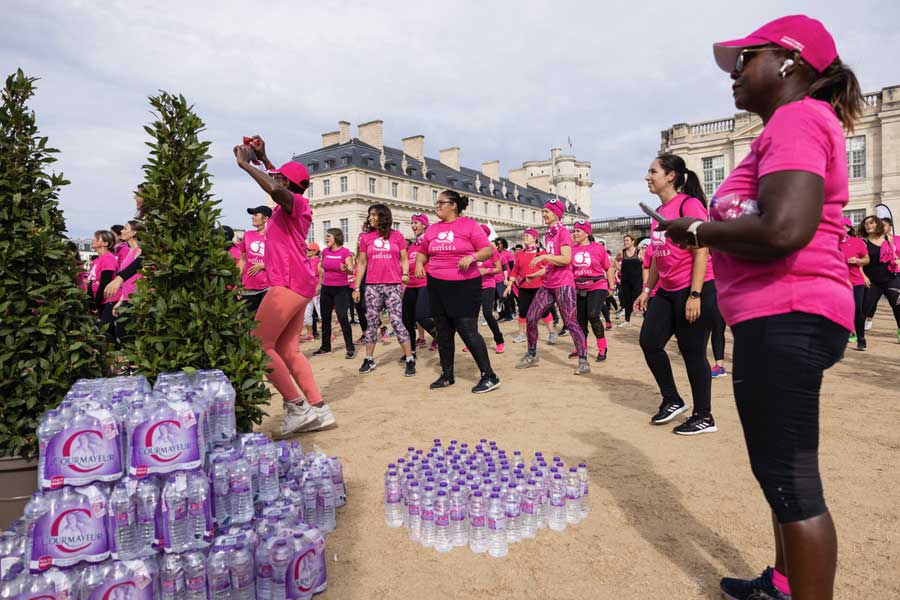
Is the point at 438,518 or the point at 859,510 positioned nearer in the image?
the point at 438,518

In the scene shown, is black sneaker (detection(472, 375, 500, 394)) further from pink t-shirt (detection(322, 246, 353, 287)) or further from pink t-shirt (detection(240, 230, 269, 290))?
pink t-shirt (detection(322, 246, 353, 287))

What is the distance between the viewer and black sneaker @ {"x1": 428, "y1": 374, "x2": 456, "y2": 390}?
7.01 metres

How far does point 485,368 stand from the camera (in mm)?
6727

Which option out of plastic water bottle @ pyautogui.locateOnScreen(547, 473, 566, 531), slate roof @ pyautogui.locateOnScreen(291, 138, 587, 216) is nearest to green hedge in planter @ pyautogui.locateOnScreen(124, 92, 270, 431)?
plastic water bottle @ pyautogui.locateOnScreen(547, 473, 566, 531)

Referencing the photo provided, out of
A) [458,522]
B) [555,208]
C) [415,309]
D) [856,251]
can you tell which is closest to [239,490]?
[458,522]

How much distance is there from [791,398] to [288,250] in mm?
3976

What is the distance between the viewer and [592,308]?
9250 mm

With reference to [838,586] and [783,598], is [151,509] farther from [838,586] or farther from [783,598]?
[838,586]

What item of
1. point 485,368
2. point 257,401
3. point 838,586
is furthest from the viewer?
point 485,368

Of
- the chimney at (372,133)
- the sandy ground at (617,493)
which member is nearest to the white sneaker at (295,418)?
the sandy ground at (617,493)

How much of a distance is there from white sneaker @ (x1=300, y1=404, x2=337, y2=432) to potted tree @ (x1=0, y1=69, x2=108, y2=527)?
195cm

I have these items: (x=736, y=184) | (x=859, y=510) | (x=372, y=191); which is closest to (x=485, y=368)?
(x=859, y=510)

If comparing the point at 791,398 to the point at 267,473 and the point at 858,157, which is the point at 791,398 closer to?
the point at 267,473

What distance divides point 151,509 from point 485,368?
473 cm
